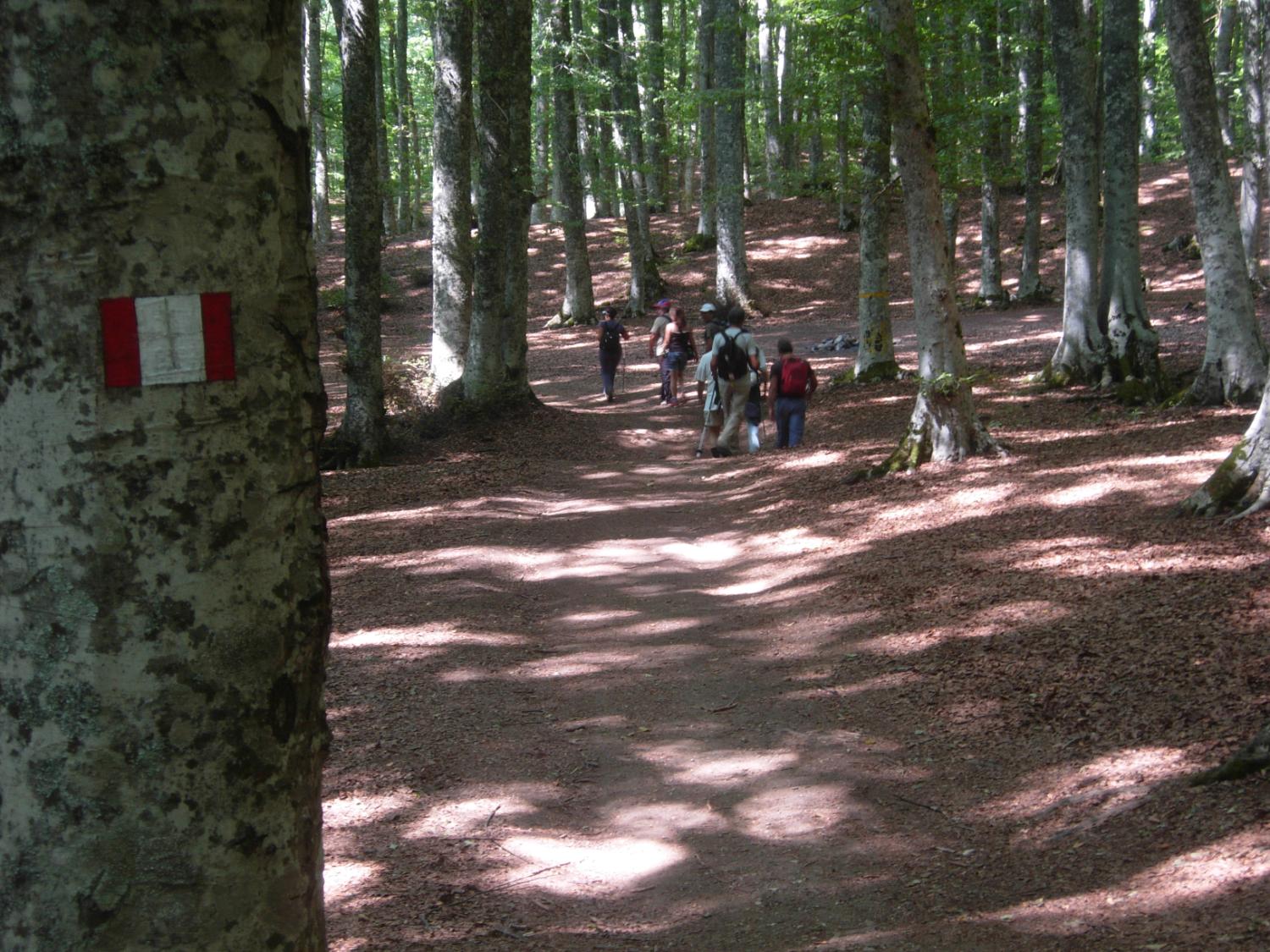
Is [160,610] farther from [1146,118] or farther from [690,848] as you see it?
[1146,118]

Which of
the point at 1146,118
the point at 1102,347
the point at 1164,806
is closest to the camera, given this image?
the point at 1164,806

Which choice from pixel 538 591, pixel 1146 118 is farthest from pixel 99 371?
pixel 1146 118

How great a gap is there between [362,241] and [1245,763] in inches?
479

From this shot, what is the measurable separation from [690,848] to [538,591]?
4.45 metres

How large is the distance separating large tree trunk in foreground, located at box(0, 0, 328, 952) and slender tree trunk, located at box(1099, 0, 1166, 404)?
44.5ft

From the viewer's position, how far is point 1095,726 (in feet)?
18.5

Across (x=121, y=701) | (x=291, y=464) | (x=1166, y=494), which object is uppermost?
(x=291, y=464)

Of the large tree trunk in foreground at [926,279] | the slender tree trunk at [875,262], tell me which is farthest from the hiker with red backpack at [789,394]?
the slender tree trunk at [875,262]

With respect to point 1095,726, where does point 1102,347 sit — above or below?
above

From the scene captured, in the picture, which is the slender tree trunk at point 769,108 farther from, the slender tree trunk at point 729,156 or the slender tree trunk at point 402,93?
the slender tree trunk at point 402,93

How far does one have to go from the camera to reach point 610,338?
62.2 ft

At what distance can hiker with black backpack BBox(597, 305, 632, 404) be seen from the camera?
18750 mm

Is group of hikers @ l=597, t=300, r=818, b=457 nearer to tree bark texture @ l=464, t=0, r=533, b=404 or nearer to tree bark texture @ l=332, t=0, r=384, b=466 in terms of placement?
tree bark texture @ l=464, t=0, r=533, b=404

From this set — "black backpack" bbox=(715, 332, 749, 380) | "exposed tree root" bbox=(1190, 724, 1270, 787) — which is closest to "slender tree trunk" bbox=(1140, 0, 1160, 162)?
"black backpack" bbox=(715, 332, 749, 380)
